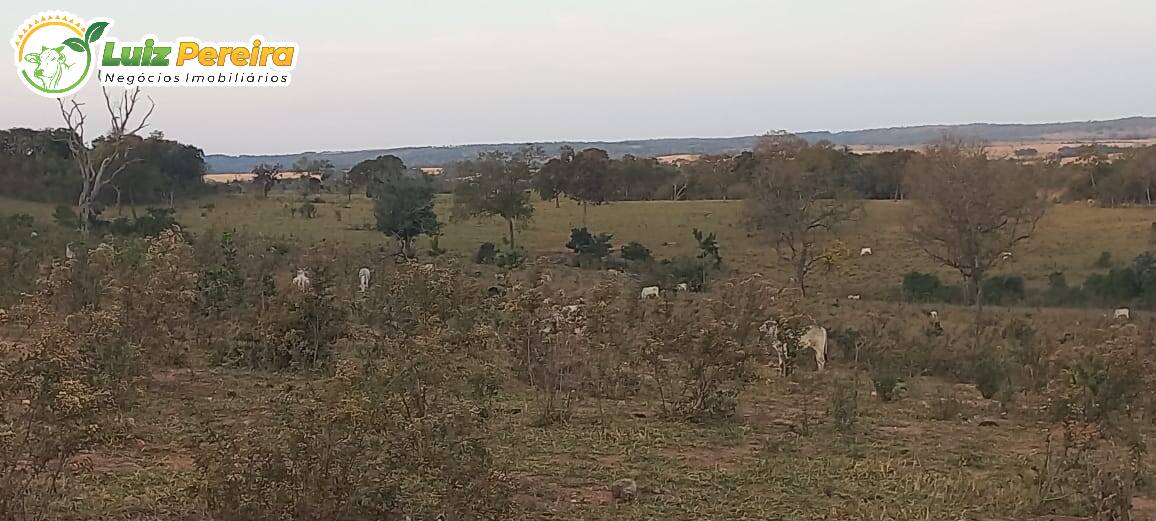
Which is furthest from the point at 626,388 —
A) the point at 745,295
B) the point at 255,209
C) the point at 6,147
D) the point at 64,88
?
the point at 6,147

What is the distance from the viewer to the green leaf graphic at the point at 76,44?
19.3 metres

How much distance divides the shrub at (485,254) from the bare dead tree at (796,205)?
697cm

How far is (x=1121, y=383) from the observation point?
23.9 feet

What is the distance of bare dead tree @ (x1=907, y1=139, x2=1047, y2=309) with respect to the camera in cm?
2152

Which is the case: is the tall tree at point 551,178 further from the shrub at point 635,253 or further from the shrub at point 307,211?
the shrub at point 307,211

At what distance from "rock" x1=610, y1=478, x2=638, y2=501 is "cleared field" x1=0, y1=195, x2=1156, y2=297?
19.1 meters

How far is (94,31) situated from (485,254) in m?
11.2

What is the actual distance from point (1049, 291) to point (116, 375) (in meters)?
21.6

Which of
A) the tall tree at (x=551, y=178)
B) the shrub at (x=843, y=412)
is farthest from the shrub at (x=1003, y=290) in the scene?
the shrub at (x=843, y=412)

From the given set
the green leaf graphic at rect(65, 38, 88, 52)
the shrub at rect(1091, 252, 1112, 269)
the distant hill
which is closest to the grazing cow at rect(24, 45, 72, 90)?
the green leaf graphic at rect(65, 38, 88, 52)

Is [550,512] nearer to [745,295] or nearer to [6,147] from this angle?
[745,295]

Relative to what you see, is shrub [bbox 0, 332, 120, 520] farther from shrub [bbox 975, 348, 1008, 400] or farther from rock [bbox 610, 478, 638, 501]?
shrub [bbox 975, 348, 1008, 400]

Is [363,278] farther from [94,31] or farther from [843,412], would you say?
[843,412]

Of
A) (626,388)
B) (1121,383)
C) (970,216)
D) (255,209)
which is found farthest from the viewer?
(255,209)
